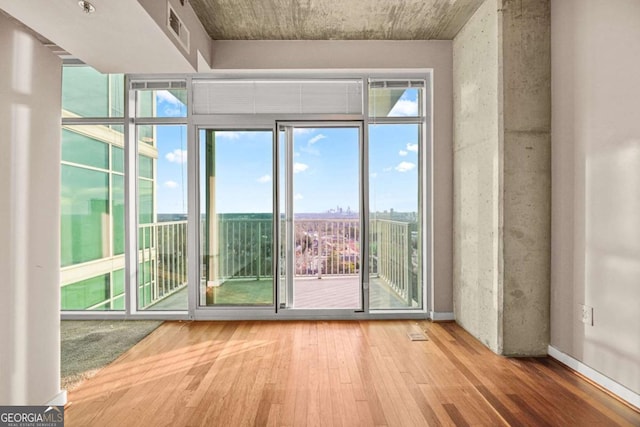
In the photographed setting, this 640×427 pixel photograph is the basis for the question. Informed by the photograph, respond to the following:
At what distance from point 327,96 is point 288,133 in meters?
0.57

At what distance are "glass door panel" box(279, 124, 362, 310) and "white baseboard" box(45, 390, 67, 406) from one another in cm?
200

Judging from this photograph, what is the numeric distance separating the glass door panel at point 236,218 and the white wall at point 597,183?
2616 millimetres

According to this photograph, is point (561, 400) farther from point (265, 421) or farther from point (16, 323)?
point (16, 323)

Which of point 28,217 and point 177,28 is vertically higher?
point 177,28

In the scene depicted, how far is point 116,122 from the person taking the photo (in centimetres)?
371

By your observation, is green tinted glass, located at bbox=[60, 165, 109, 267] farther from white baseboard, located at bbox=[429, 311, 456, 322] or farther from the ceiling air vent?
white baseboard, located at bbox=[429, 311, 456, 322]

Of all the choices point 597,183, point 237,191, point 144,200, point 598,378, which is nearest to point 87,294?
point 144,200

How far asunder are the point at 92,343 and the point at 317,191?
2.52m

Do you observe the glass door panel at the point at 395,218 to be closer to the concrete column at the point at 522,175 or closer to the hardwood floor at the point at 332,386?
the hardwood floor at the point at 332,386

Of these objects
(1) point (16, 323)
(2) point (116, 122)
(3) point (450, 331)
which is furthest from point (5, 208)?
(3) point (450, 331)

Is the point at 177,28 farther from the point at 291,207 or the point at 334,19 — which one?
the point at 291,207

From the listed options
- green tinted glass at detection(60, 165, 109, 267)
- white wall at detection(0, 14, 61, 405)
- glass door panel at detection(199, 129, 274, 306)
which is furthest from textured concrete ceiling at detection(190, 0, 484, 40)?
green tinted glass at detection(60, 165, 109, 267)

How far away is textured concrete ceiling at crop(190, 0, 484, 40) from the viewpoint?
117 inches

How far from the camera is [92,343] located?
3.06 metres
